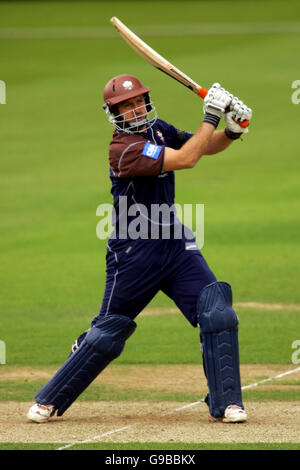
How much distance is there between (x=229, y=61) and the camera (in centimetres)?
2761

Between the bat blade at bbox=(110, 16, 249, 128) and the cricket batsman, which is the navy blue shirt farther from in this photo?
the bat blade at bbox=(110, 16, 249, 128)

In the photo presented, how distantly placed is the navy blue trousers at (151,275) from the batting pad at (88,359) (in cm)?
10

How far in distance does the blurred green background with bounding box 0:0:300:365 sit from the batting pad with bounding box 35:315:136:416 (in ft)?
7.65

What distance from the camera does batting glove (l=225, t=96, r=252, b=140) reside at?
644 centimetres

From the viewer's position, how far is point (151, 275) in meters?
6.39

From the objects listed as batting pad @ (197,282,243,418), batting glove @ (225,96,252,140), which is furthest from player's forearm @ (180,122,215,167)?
batting pad @ (197,282,243,418)

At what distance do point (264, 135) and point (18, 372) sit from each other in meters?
14.2

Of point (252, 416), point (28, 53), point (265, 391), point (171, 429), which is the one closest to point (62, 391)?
point (171, 429)

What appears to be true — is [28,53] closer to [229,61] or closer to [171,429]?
[229,61]

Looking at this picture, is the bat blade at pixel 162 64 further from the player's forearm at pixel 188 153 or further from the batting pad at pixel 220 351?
the batting pad at pixel 220 351

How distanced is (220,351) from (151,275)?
Answer: 67 cm

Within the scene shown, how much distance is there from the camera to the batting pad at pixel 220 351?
6.21 meters

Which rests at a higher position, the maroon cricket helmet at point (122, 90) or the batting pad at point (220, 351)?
the maroon cricket helmet at point (122, 90)

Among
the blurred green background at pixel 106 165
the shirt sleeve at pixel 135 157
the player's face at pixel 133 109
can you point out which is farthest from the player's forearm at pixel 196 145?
the blurred green background at pixel 106 165
